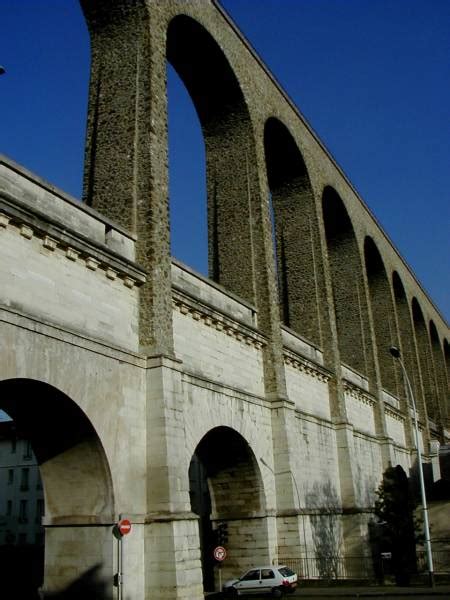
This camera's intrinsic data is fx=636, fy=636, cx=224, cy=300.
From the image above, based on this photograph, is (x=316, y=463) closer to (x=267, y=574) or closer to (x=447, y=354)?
(x=267, y=574)

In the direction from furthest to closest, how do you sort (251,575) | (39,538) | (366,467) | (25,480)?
(25,480)
(39,538)
(366,467)
(251,575)

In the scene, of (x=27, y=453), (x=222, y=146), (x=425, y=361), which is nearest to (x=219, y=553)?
(x=222, y=146)

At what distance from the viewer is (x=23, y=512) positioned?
159ft

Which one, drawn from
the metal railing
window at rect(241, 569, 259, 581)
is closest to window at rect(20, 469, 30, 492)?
the metal railing

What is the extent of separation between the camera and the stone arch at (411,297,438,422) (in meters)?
50.4

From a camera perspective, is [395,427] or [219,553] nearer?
[219,553]

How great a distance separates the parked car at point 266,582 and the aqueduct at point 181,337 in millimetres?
1097

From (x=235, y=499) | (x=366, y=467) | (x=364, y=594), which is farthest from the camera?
(x=366, y=467)

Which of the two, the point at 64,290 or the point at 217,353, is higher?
the point at 64,290

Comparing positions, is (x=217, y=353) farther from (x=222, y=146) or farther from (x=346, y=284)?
(x=346, y=284)

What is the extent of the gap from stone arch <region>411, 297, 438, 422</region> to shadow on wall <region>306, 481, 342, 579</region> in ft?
91.7

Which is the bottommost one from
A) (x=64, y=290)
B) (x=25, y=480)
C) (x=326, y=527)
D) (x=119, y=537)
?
(x=326, y=527)

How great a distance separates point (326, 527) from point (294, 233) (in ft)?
42.4

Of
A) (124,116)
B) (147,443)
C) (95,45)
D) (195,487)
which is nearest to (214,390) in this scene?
(147,443)
